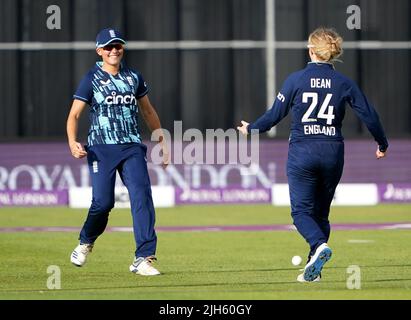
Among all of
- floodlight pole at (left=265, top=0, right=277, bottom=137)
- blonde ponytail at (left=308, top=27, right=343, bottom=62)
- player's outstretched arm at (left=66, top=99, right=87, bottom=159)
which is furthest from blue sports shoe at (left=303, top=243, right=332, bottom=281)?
floodlight pole at (left=265, top=0, right=277, bottom=137)

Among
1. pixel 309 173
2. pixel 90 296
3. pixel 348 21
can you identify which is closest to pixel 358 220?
pixel 309 173

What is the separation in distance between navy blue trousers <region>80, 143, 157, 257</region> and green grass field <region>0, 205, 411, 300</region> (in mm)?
415

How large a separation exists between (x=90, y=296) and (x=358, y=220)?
11.3 m

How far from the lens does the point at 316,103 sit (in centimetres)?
1140

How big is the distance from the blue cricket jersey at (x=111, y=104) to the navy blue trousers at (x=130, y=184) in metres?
0.10

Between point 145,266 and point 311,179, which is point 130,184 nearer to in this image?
point 145,266

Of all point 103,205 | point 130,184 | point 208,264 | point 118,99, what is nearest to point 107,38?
point 118,99

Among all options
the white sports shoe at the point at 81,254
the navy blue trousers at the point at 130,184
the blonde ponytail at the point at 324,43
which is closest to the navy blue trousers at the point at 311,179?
the blonde ponytail at the point at 324,43

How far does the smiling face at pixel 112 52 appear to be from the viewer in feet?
40.2

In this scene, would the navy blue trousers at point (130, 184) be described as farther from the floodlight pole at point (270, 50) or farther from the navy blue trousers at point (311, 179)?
the floodlight pole at point (270, 50)

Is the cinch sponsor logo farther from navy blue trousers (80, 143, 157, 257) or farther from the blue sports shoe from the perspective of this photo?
the blue sports shoe

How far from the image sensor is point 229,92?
3469cm

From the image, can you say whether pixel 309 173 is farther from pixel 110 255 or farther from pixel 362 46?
pixel 362 46

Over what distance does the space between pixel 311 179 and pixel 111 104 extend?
2136 mm
